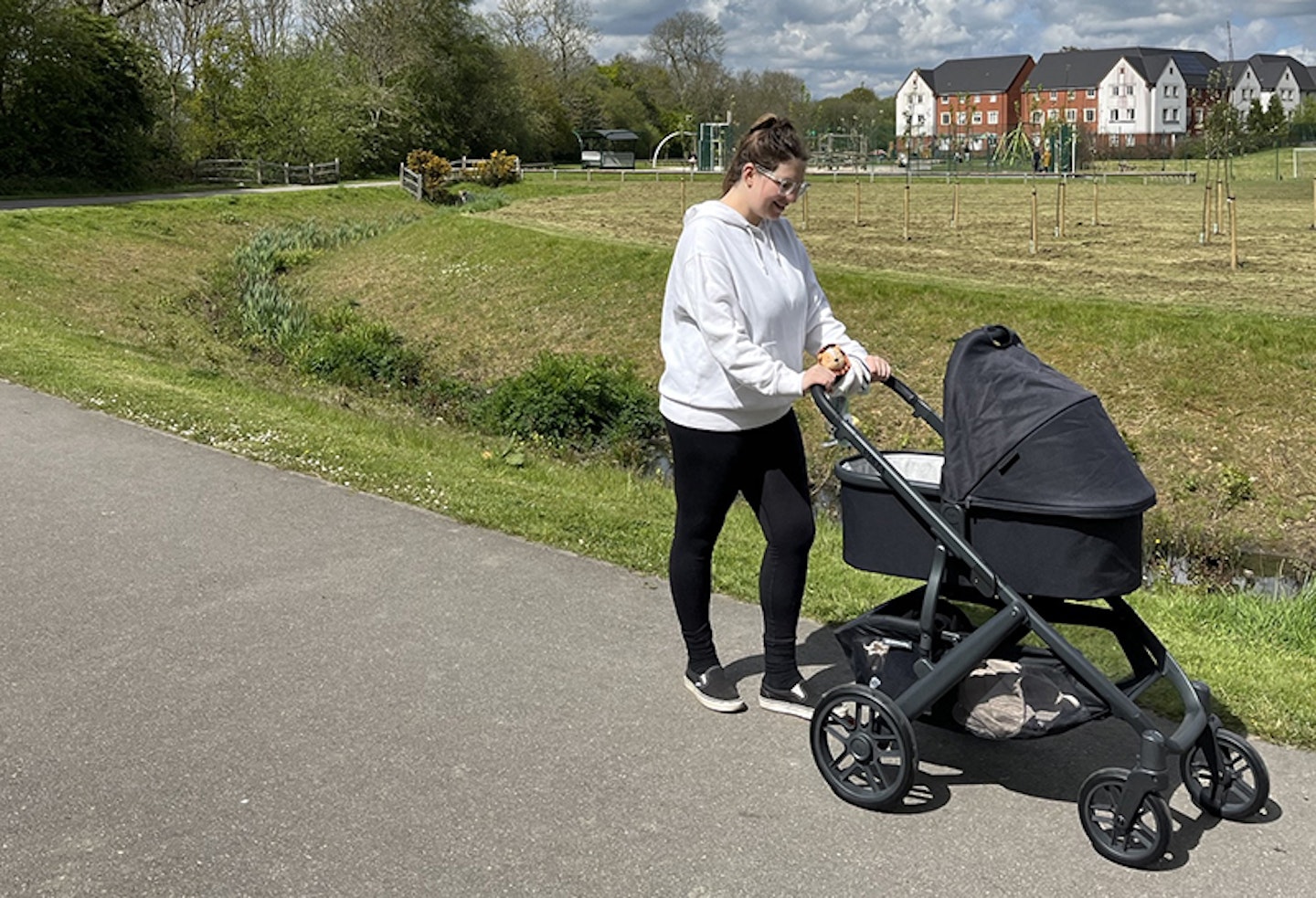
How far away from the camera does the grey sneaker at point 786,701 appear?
4902 millimetres

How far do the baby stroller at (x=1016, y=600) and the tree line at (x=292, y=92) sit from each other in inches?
1670

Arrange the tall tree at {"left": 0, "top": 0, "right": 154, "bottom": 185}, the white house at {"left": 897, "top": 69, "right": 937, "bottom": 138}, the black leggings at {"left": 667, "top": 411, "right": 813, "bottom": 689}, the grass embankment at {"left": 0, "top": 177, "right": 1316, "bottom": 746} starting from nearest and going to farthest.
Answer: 1. the black leggings at {"left": 667, "top": 411, "right": 813, "bottom": 689}
2. the grass embankment at {"left": 0, "top": 177, "right": 1316, "bottom": 746}
3. the tall tree at {"left": 0, "top": 0, "right": 154, "bottom": 185}
4. the white house at {"left": 897, "top": 69, "right": 937, "bottom": 138}

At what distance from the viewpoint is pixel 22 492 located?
7973mm

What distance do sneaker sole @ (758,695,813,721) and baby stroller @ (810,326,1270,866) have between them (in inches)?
11.0

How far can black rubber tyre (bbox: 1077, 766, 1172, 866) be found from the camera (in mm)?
3783

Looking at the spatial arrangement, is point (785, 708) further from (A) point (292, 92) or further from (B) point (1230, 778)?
(A) point (292, 92)

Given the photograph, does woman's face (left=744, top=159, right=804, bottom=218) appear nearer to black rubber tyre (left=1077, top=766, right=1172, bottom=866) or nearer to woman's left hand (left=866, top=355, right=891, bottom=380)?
woman's left hand (left=866, top=355, right=891, bottom=380)

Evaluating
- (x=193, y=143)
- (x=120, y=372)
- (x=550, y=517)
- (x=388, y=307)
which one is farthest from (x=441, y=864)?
(x=193, y=143)

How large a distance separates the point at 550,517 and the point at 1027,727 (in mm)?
3804

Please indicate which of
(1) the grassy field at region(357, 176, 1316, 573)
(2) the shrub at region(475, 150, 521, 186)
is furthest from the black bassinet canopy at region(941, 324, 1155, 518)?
(2) the shrub at region(475, 150, 521, 186)

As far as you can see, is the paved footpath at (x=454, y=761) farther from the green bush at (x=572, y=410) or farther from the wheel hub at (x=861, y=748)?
the green bush at (x=572, y=410)

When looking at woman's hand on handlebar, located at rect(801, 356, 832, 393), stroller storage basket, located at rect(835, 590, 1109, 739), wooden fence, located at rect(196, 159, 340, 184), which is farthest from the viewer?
wooden fence, located at rect(196, 159, 340, 184)

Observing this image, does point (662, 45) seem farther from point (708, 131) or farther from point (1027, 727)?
point (1027, 727)

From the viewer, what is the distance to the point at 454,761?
4.46 m
